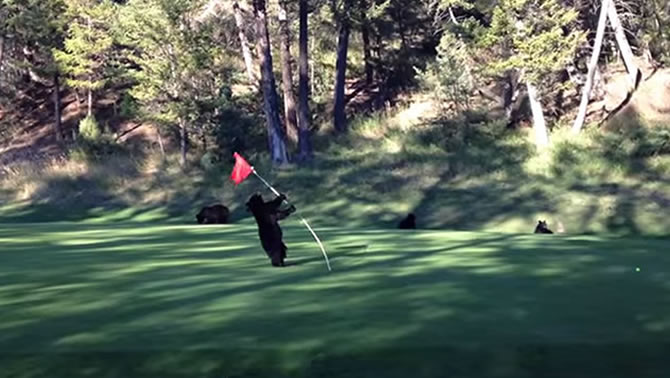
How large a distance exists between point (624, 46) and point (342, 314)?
95.5 feet

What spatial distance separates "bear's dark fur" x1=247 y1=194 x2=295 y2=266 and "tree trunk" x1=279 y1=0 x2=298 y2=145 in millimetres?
24584

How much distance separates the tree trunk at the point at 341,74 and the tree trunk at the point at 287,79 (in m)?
2.21

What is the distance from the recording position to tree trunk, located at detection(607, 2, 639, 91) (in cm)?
3438

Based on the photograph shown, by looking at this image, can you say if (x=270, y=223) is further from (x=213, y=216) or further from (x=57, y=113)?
(x=57, y=113)

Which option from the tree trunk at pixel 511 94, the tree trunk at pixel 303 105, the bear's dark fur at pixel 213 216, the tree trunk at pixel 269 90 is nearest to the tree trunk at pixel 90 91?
the tree trunk at pixel 303 105

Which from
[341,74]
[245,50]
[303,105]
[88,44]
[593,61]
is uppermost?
[88,44]

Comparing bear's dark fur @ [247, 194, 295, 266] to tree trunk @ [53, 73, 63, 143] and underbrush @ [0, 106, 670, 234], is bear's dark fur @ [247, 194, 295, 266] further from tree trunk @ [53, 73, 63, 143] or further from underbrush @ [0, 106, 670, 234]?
tree trunk @ [53, 73, 63, 143]

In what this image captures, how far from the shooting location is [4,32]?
45.4 metres

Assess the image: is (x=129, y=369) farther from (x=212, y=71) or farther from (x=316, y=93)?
(x=316, y=93)

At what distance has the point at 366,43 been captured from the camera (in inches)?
1716

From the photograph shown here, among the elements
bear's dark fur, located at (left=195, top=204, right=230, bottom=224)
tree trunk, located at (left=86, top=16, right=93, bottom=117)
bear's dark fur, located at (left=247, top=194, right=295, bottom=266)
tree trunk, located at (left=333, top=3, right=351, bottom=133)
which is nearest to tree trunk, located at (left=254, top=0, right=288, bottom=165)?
tree trunk, located at (left=333, top=3, right=351, bottom=133)

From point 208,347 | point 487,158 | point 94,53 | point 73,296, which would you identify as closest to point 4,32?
point 94,53

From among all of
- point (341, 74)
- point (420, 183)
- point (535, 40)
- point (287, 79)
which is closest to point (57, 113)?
point (287, 79)

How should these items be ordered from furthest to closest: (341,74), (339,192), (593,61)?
(341,74)
(593,61)
(339,192)
